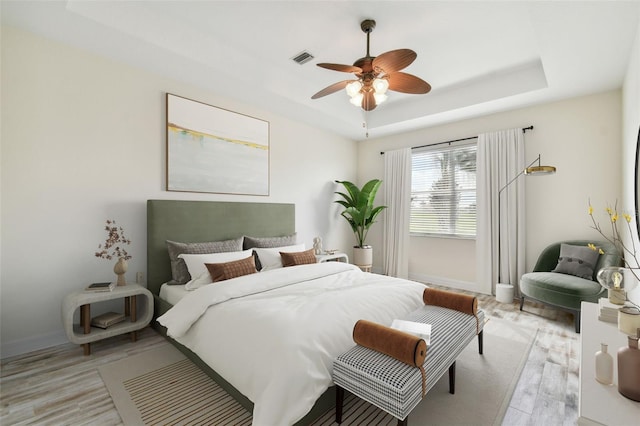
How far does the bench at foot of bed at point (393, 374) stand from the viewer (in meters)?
1.36

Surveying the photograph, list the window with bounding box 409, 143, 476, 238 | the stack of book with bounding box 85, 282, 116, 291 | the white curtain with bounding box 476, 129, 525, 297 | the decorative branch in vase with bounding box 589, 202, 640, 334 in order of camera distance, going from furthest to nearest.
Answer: the window with bounding box 409, 143, 476, 238 < the white curtain with bounding box 476, 129, 525, 297 < the stack of book with bounding box 85, 282, 116, 291 < the decorative branch in vase with bounding box 589, 202, 640, 334

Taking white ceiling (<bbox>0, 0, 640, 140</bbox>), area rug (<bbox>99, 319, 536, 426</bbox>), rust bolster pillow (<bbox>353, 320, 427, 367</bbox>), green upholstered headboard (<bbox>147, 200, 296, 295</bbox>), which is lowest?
area rug (<bbox>99, 319, 536, 426</bbox>)

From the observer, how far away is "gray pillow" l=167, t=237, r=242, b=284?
292 cm

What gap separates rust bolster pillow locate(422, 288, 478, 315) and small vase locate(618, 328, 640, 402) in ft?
3.78

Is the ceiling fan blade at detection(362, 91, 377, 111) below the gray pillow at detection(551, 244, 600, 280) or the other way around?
the other way around

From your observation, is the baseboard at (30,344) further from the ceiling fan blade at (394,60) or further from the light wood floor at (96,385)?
the ceiling fan blade at (394,60)

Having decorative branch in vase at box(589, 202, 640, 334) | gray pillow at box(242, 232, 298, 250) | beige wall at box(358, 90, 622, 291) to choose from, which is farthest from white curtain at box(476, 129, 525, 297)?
gray pillow at box(242, 232, 298, 250)

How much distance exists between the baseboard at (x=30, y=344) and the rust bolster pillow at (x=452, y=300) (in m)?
3.24

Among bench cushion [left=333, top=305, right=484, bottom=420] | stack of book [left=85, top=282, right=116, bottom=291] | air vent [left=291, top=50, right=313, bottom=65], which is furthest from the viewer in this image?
air vent [left=291, top=50, right=313, bottom=65]

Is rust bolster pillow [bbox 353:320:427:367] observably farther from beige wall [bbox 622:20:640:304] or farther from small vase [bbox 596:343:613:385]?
beige wall [bbox 622:20:640:304]

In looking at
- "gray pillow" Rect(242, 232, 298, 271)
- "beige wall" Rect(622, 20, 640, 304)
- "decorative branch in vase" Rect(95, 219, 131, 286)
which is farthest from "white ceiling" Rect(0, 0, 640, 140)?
"gray pillow" Rect(242, 232, 298, 271)

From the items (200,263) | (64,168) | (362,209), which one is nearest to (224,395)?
(200,263)

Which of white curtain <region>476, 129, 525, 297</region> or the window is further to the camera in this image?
the window

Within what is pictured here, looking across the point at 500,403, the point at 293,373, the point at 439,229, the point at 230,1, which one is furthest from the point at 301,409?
the point at 439,229
